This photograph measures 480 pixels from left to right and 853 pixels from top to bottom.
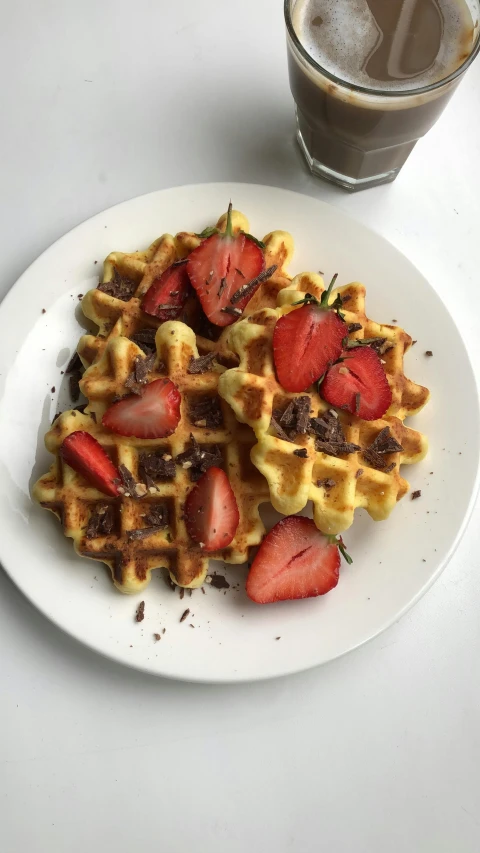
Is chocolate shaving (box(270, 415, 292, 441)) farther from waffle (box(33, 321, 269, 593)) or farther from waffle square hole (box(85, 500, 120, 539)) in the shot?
waffle square hole (box(85, 500, 120, 539))

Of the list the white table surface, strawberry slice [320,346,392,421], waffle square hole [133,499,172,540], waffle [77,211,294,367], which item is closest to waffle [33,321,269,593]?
waffle square hole [133,499,172,540]

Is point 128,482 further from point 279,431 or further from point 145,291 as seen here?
point 145,291

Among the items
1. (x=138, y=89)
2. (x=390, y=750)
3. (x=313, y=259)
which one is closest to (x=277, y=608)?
(x=390, y=750)

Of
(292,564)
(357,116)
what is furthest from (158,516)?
(357,116)

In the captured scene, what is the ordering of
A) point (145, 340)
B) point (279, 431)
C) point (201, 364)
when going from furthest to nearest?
point (145, 340), point (201, 364), point (279, 431)

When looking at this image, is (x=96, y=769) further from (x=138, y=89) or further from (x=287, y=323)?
(x=138, y=89)

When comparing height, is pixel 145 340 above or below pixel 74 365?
above
